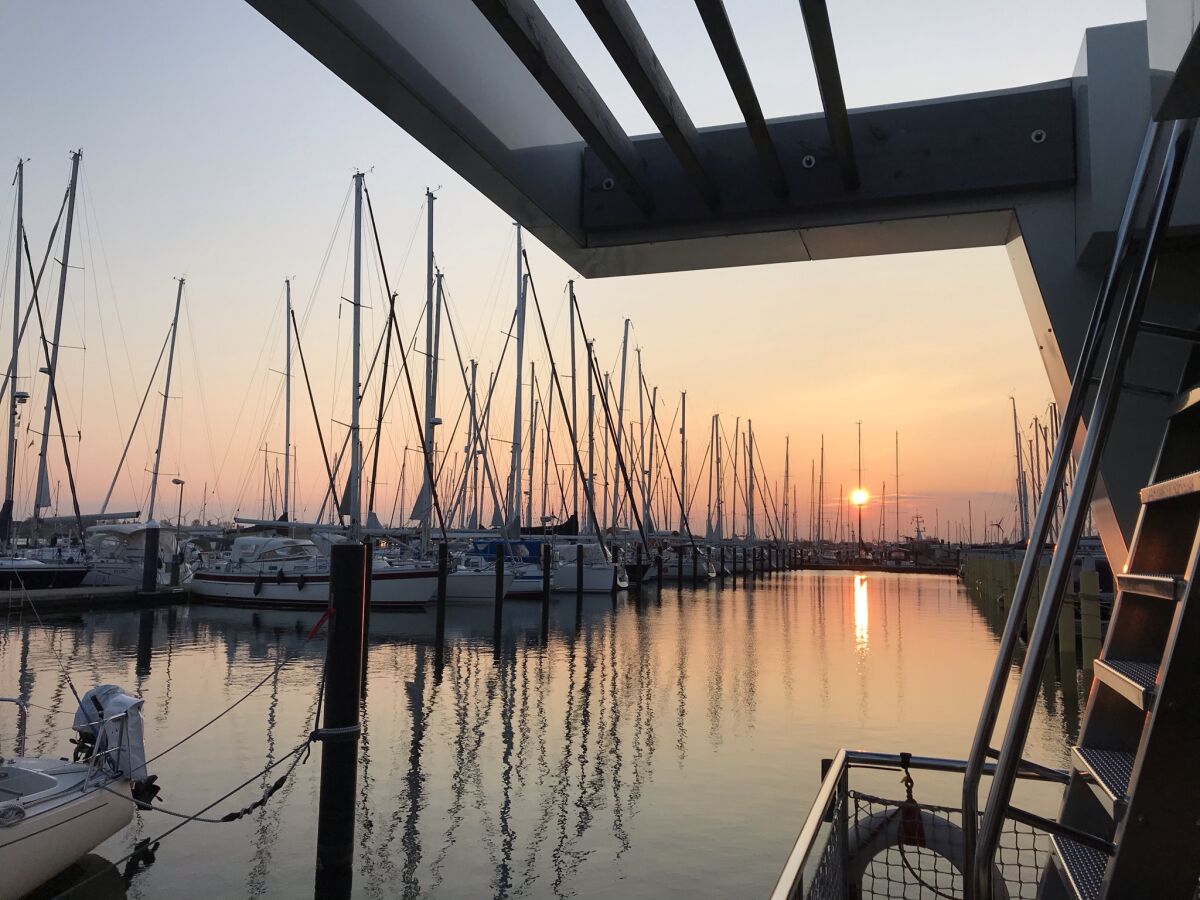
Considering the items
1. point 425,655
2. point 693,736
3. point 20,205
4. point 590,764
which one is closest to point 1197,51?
point 590,764

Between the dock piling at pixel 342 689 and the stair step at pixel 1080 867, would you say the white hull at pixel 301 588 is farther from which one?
the stair step at pixel 1080 867

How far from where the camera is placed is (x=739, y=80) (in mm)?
3033

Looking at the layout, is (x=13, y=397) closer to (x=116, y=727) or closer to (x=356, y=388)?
(x=356, y=388)

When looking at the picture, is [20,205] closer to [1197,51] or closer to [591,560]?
[591,560]

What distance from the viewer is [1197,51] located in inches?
68.9

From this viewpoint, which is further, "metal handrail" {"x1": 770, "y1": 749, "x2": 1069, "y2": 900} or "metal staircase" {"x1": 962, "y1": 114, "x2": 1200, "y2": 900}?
"metal staircase" {"x1": 962, "y1": 114, "x2": 1200, "y2": 900}

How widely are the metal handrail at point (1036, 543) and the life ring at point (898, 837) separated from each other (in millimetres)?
1125

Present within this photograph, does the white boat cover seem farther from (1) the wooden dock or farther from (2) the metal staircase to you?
(1) the wooden dock

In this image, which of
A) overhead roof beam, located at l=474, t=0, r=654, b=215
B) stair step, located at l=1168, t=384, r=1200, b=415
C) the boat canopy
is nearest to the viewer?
stair step, located at l=1168, t=384, r=1200, b=415

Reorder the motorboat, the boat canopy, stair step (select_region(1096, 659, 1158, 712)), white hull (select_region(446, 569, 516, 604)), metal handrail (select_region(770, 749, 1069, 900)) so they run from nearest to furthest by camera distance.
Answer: metal handrail (select_region(770, 749, 1069, 900)), stair step (select_region(1096, 659, 1158, 712)), the motorboat, white hull (select_region(446, 569, 516, 604)), the boat canopy

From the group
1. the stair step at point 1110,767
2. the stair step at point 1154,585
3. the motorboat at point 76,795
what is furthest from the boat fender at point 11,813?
the stair step at point 1154,585

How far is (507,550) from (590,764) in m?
30.1

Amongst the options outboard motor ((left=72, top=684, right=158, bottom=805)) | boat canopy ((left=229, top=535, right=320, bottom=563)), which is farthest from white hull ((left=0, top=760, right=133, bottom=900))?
boat canopy ((left=229, top=535, right=320, bottom=563))

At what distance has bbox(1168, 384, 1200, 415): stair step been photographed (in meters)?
2.56
